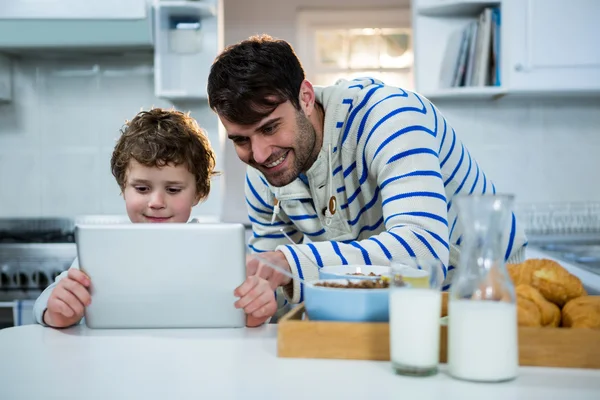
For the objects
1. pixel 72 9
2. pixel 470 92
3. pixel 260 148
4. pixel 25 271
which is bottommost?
pixel 25 271

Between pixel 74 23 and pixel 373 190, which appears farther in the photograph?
pixel 74 23

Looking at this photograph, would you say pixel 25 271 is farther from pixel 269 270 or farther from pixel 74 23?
pixel 269 270

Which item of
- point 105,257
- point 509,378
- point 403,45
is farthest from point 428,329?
point 403,45

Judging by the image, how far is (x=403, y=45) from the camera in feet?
14.1

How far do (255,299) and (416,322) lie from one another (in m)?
0.35

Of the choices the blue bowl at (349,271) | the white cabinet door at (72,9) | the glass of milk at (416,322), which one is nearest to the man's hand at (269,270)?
the blue bowl at (349,271)

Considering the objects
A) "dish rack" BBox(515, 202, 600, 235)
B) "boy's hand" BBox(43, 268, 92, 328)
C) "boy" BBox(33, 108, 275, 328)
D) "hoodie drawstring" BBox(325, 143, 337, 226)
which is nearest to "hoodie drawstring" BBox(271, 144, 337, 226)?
"hoodie drawstring" BBox(325, 143, 337, 226)

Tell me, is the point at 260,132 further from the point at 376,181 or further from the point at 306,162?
the point at 376,181

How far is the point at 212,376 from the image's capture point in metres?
0.86

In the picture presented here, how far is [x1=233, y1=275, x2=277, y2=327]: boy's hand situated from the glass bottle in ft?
1.19

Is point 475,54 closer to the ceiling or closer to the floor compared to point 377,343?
closer to the ceiling

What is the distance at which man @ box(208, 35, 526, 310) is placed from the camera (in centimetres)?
136

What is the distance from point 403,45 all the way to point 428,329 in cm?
368

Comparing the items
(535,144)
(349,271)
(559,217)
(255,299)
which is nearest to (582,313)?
(349,271)
